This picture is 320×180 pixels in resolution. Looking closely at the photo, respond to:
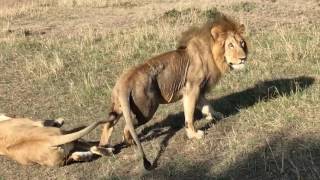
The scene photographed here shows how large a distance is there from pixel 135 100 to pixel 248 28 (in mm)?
7089

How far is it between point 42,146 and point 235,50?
2.45m

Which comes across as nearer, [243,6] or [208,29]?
[208,29]

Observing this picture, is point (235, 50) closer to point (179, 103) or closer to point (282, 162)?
point (179, 103)

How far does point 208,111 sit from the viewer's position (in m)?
7.89

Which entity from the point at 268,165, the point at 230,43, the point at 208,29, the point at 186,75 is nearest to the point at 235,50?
the point at 230,43

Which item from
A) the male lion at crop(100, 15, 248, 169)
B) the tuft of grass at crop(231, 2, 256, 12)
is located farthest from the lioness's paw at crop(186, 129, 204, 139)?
the tuft of grass at crop(231, 2, 256, 12)

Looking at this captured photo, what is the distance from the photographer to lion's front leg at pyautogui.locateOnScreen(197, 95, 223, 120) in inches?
310

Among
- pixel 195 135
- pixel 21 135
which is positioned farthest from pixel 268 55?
pixel 21 135

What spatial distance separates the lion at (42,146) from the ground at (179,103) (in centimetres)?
12

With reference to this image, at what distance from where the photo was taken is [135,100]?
23.2ft

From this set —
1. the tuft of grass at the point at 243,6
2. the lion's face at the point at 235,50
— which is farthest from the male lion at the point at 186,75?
the tuft of grass at the point at 243,6

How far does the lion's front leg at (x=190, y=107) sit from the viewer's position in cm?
738

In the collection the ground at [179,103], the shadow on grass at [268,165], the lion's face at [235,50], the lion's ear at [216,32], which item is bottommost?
the ground at [179,103]

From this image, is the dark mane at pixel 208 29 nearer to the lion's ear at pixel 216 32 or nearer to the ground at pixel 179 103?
the lion's ear at pixel 216 32
